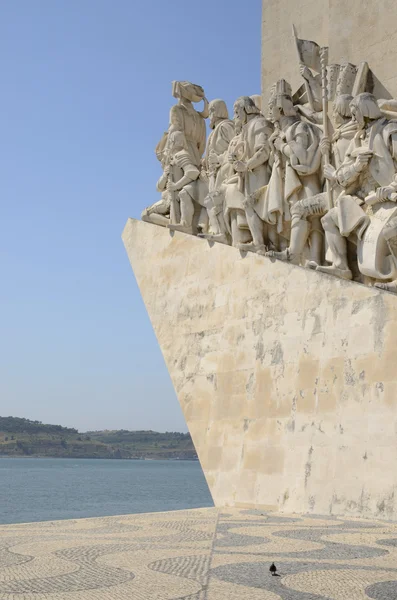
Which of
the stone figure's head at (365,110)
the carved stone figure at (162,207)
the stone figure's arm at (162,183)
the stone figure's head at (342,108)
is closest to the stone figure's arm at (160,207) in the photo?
the carved stone figure at (162,207)

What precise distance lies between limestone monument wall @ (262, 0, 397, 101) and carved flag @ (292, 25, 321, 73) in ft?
0.47

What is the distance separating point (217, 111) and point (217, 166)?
726 millimetres

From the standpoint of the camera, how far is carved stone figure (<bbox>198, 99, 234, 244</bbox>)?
27.6 ft

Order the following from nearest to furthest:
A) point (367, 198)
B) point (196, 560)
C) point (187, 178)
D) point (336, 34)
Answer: point (196, 560) < point (367, 198) < point (336, 34) < point (187, 178)

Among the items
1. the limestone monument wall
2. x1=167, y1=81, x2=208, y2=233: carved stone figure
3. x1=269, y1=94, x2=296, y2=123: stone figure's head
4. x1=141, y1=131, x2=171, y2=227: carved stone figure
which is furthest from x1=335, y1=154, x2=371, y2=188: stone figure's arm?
x1=141, y1=131, x2=171, y2=227: carved stone figure

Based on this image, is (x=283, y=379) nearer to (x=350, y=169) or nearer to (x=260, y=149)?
(x=350, y=169)

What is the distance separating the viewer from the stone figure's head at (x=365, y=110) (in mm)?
6402

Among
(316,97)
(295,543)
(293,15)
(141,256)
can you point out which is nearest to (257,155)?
(316,97)

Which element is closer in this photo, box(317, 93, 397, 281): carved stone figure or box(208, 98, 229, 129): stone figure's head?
box(317, 93, 397, 281): carved stone figure

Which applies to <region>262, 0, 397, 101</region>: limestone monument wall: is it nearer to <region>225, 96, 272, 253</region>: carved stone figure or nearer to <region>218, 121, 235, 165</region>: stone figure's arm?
<region>218, 121, 235, 165</region>: stone figure's arm

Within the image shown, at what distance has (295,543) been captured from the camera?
3990mm

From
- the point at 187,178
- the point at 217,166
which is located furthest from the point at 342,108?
the point at 187,178

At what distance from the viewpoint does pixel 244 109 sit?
26.5 ft

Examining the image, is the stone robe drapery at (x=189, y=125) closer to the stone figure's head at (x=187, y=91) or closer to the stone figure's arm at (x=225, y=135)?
the stone figure's head at (x=187, y=91)
